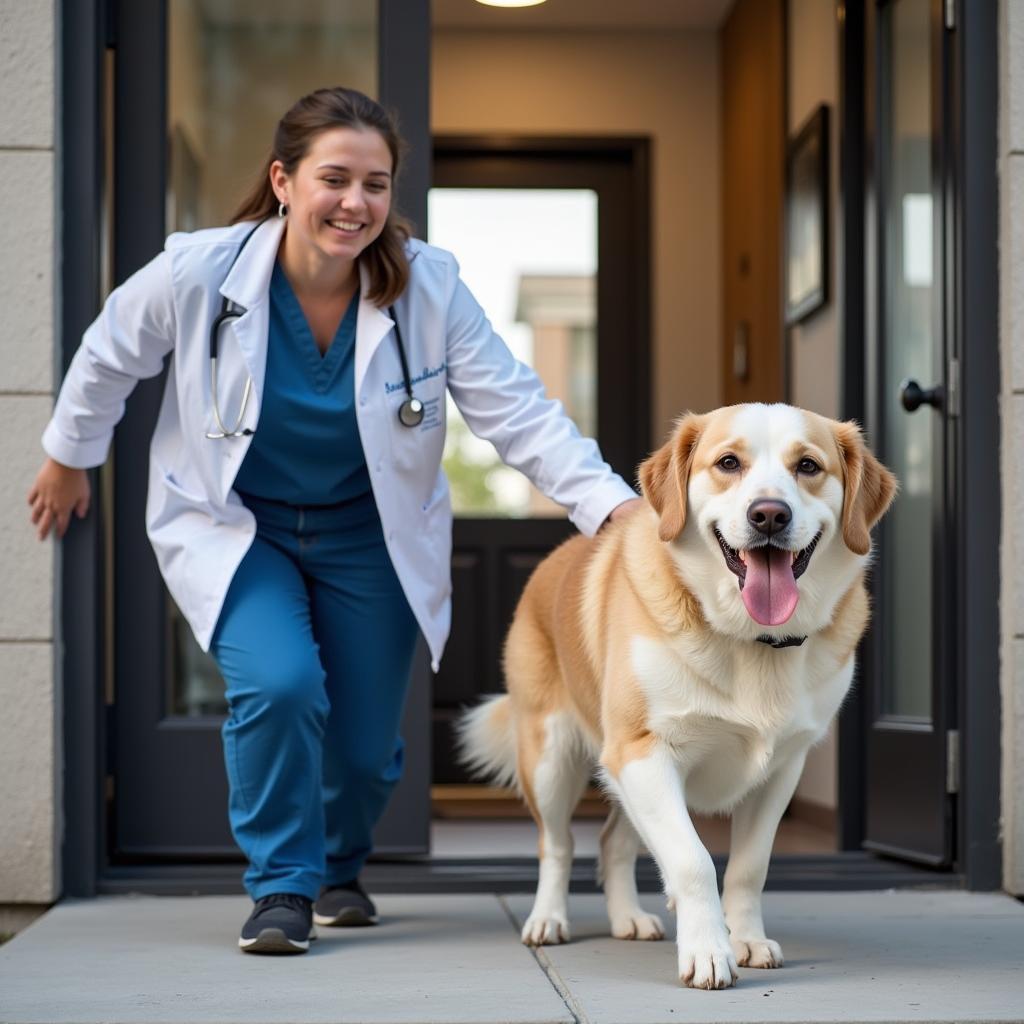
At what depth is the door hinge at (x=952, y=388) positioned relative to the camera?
393 cm

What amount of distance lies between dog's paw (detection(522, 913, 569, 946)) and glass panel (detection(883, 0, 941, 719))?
1.39 m

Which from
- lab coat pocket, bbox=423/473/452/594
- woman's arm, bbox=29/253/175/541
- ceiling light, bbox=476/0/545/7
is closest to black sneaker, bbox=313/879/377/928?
lab coat pocket, bbox=423/473/452/594

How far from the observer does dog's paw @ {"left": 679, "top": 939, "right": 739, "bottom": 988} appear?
265cm

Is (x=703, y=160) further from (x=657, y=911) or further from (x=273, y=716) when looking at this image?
(x=273, y=716)

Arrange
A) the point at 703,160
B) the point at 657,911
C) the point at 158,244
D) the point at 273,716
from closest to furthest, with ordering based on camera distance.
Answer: the point at 273,716 < the point at 657,911 < the point at 158,244 < the point at 703,160

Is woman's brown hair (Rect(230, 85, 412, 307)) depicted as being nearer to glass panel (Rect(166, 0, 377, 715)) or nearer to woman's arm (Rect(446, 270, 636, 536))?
woman's arm (Rect(446, 270, 636, 536))

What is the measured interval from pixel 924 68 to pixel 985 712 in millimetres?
1683

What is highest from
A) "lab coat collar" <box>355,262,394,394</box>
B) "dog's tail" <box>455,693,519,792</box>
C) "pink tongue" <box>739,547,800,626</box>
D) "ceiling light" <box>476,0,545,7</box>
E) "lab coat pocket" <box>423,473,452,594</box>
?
"ceiling light" <box>476,0,545,7</box>

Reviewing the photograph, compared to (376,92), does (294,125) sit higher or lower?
lower

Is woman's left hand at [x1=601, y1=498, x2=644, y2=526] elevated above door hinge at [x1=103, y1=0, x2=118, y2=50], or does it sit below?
below

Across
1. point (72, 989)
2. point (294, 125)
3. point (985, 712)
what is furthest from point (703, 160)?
point (72, 989)

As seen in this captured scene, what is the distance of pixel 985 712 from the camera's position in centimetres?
387

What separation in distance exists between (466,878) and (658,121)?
404 cm

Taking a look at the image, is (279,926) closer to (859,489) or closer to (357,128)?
(859,489)
